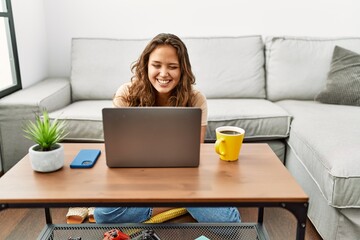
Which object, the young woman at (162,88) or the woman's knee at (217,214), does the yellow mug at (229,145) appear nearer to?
the young woman at (162,88)

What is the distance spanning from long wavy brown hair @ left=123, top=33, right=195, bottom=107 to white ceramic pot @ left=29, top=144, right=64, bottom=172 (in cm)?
47

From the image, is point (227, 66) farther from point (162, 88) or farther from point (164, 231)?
point (164, 231)

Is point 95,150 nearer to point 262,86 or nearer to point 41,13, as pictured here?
point 262,86

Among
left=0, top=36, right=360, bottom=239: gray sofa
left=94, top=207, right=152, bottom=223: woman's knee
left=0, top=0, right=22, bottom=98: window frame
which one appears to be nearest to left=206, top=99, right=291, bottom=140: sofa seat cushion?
left=0, top=36, right=360, bottom=239: gray sofa

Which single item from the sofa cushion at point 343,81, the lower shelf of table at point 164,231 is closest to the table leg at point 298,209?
the lower shelf of table at point 164,231

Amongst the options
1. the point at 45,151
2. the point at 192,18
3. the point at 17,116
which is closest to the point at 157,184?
the point at 45,151

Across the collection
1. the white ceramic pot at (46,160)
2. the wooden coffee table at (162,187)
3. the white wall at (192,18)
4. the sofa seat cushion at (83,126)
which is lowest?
the sofa seat cushion at (83,126)

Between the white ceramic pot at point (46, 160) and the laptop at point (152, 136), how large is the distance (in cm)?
15

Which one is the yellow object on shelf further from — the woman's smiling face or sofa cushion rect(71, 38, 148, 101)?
sofa cushion rect(71, 38, 148, 101)

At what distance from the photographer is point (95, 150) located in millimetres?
1217

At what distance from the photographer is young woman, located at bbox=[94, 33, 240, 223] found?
1.37 meters

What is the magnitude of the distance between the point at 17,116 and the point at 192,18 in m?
1.50

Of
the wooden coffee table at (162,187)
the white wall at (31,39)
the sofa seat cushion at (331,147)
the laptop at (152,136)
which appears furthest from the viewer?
the white wall at (31,39)

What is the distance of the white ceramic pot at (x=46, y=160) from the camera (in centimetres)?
104
